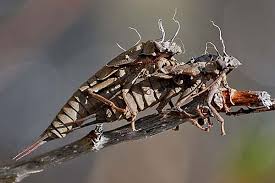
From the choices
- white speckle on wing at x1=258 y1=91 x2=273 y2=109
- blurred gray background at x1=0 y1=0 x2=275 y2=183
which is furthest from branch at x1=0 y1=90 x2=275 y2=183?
blurred gray background at x1=0 y1=0 x2=275 y2=183

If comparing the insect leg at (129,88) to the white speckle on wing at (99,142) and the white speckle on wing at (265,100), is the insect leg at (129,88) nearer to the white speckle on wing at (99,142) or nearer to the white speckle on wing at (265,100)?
the white speckle on wing at (99,142)

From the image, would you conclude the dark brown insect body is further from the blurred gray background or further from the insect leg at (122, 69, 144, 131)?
the blurred gray background

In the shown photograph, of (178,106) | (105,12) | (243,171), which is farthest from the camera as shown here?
(105,12)

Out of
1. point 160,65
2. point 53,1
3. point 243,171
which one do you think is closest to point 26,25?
point 53,1

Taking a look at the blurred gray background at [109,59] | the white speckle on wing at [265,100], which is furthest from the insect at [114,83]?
the blurred gray background at [109,59]

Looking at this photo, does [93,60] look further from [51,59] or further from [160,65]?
[160,65]

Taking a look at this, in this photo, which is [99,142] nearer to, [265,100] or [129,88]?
[129,88]
